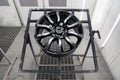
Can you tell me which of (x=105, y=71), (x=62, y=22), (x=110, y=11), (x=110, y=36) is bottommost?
(x=105, y=71)

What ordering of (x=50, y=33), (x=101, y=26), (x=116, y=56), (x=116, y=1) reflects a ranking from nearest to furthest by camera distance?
1. (x=50, y=33)
2. (x=116, y=1)
3. (x=116, y=56)
4. (x=101, y=26)

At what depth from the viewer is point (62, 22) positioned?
1149 millimetres

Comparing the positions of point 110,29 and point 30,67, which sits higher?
point 110,29

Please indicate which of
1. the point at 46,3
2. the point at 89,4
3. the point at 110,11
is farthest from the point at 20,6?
the point at 110,11

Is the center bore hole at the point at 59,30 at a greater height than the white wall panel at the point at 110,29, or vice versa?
the center bore hole at the point at 59,30

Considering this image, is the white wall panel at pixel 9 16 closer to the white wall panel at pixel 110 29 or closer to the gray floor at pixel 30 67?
the gray floor at pixel 30 67

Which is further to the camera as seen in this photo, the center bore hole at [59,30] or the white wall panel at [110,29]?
the white wall panel at [110,29]

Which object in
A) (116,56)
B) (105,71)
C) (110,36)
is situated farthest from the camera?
(105,71)

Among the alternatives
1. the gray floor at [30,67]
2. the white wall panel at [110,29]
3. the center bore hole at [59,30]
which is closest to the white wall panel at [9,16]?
the gray floor at [30,67]

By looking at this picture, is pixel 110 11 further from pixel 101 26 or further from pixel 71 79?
pixel 71 79

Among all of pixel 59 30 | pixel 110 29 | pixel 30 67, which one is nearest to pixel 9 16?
pixel 30 67

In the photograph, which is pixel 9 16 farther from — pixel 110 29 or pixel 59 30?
pixel 110 29

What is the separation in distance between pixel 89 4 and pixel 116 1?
2.55 feet

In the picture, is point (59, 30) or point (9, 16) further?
point (9, 16)
